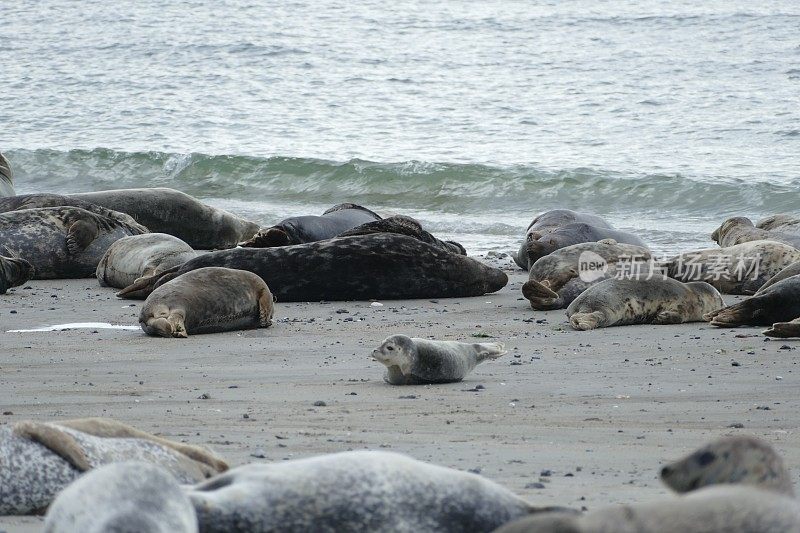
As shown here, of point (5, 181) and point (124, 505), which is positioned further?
point (5, 181)

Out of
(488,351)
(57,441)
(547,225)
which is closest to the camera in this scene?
(57,441)

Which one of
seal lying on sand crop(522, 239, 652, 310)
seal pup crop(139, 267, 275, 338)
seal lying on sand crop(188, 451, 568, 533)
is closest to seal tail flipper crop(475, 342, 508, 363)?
seal pup crop(139, 267, 275, 338)

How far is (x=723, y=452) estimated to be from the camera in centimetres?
243

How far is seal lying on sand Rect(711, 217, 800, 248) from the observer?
10328mm

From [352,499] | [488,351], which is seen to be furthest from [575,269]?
[352,499]

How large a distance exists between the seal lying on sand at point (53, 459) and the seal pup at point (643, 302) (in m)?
4.61

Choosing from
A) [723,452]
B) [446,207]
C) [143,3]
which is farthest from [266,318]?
[143,3]

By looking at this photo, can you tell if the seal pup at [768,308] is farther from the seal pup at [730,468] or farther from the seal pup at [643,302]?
the seal pup at [730,468]

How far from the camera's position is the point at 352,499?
2420mm

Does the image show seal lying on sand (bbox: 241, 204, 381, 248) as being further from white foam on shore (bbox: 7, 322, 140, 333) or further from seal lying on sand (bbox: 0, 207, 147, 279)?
white foam on shore (bbox: 7, 322, 140, 333)

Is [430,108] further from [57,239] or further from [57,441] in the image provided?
[57,441]

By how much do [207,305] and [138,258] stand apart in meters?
2.33

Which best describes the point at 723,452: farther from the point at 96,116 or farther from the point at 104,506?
the point at 96,116

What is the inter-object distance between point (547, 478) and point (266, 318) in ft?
13.3
